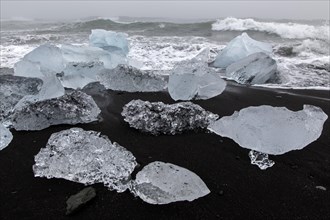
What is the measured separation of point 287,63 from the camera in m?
7.19

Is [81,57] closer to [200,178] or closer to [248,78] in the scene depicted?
[248,78]

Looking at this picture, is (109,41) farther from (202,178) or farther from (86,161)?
(202,178)

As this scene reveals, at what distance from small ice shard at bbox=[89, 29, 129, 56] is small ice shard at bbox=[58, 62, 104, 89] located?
66.8 inches

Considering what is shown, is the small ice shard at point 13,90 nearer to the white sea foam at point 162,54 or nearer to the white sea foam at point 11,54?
the white sea foam at point 11,54

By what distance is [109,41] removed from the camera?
6.70 m

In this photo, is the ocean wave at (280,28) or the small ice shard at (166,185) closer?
the small ice shard at (166,185)

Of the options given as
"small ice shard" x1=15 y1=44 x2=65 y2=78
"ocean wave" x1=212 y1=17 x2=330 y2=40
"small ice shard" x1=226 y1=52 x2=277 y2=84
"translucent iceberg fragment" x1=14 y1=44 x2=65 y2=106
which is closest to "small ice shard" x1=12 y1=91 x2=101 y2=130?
"translucent iceberg fragment" x1=14 y1=44 x2=65 y2=106

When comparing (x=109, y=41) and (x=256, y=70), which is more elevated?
(x=109, y=41)

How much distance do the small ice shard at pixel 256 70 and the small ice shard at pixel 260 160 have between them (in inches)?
106

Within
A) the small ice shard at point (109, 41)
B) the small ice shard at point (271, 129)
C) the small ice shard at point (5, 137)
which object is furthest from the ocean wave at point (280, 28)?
the small ice shard at point (5, 137)

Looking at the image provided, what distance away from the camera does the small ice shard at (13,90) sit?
364 cm

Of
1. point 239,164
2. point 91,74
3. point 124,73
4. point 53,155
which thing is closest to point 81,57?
point 91,74

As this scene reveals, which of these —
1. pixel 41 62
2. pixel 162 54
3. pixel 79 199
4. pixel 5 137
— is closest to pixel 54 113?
pixel 5 137

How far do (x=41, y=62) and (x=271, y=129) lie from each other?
3621 mm
